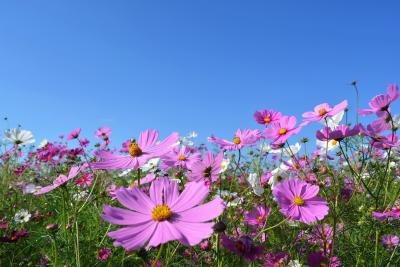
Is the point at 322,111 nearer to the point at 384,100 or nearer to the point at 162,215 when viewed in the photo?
the point at 384,100

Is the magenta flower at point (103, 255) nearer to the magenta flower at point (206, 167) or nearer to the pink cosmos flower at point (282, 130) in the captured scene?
the magenta flower at point (206, 167)

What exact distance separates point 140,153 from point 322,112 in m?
0.72

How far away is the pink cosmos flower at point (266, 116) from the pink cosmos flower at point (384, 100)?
0.33 metres

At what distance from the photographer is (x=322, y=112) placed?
1.41 m

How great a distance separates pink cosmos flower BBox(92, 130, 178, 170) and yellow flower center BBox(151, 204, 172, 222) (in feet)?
0.56

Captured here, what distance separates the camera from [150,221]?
76 centimetres

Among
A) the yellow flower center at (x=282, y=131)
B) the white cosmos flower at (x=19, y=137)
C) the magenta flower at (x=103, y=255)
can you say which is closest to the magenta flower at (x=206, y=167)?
the yellow flower center at (x=282, y=131)

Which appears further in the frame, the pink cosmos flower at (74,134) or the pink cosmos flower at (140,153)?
the pink cosmos flower at (74,134)

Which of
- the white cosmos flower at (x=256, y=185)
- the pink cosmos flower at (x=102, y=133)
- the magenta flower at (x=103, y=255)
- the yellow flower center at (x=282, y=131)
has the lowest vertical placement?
the magenta flower at (x=103, y=255)

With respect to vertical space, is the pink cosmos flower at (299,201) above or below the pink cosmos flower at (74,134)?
below

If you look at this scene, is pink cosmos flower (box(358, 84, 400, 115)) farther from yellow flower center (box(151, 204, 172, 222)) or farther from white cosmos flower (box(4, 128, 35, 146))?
white cosmos flower (box(4, 128, 35, 146))

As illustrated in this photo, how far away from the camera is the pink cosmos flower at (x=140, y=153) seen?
0.96 metres

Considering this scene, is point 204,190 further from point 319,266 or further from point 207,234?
point 319,266

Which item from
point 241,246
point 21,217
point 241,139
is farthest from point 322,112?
point 21,217
